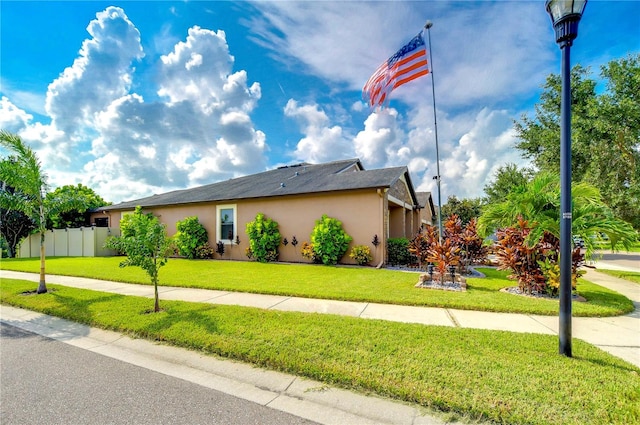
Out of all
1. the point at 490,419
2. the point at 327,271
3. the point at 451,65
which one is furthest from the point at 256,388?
the point at 451,65

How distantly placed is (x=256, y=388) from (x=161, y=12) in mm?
10450

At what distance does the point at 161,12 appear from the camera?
8.37 m

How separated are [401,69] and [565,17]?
7.74m

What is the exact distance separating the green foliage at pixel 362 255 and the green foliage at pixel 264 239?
3.79 m

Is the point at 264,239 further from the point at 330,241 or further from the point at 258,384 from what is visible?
the point at 258,384

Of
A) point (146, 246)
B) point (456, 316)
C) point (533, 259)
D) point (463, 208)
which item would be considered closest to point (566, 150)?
point (456, 316)

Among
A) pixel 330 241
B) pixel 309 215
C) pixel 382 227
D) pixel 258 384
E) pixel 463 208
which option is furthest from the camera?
pixel 463 208

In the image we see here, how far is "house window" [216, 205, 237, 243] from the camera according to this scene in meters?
14.4

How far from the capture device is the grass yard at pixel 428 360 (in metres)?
2.40

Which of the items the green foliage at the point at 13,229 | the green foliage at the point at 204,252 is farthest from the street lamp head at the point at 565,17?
the green foliage at the point at 13,229

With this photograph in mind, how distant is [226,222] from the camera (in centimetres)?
1473

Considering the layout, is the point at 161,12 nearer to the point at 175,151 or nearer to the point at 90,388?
the point at 175,151

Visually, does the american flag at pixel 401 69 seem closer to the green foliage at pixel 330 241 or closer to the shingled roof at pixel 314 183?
the shingled roof at pixel 314 183

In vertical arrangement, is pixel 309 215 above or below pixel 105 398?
→ above
